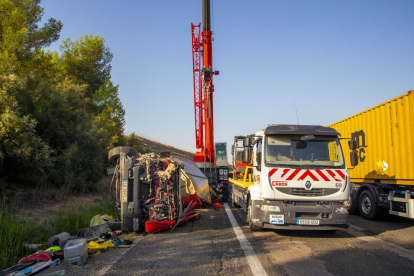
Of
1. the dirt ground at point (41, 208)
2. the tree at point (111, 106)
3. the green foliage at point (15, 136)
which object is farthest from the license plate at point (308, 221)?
the tree at point (111, 106)

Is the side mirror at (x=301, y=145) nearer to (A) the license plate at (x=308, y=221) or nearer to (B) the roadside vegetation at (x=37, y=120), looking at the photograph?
(A) the license plate at (x=308, y=221)

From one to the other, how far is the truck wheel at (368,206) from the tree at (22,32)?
57.0 feet

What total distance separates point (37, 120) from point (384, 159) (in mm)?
14904

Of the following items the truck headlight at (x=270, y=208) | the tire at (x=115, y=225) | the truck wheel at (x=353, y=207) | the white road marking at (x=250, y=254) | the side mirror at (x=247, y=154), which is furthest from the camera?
the truck wheel at (x=353, y=207)

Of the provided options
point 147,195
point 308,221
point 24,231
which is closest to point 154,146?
point 147,195

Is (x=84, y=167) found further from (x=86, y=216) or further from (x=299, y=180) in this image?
(x=299, y=180)

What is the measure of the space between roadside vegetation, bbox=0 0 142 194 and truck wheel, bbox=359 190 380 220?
12766 millimetres

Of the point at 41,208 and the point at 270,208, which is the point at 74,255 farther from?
the point at 41,208

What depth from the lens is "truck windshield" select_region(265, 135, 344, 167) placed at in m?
6.96

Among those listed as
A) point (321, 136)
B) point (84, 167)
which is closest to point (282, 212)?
point (321, 136)

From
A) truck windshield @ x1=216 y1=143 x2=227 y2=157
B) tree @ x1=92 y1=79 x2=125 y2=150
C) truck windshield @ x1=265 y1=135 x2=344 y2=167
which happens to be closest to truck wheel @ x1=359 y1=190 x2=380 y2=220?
truck windshield @ x1=265 y1=135 x2=344 y2=167

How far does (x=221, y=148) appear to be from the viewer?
2142 centimetres

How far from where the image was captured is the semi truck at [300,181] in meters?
6.39

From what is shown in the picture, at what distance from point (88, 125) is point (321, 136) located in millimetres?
14864
